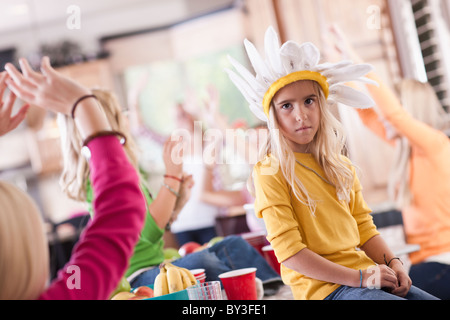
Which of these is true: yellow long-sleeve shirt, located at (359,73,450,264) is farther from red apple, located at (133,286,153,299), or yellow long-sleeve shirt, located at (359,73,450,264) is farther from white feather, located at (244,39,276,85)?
red apple, located at (133,286,153,299)

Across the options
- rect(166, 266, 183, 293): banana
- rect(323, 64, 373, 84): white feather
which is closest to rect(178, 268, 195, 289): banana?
rect(166, 266, 183, 293): banana

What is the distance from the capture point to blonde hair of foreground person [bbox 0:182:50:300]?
53cm

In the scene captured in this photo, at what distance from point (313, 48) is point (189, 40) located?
13.2ft

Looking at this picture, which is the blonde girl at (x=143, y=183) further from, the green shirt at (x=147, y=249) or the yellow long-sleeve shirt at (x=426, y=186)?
the yellow long-sleeve shirt at (x=426, y=186)

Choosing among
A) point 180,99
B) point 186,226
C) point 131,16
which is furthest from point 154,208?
point 131,16

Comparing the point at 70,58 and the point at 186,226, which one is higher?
the point at 70,58

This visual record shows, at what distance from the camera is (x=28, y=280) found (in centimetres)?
54

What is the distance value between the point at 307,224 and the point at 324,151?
12 centimetres

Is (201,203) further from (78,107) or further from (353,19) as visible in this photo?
(78,107)

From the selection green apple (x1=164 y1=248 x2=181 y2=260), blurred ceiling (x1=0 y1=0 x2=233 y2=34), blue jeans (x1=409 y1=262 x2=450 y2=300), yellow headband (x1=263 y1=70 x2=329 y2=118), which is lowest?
blue jeans (x1=409 y1=262 x2=450 y2=300)

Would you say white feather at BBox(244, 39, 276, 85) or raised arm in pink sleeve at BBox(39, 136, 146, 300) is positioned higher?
white feather at BBox(244, 39, 276, 85)

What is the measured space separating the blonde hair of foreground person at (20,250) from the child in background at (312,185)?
36 centimetres

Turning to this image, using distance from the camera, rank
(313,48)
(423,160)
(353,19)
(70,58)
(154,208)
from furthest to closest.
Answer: (70,58) → (353,19) → (423,160) → (154,208) → (313,48)

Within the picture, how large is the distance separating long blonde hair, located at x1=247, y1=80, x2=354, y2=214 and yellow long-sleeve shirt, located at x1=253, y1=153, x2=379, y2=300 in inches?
0.4
